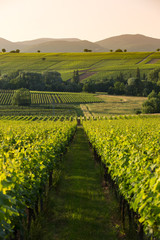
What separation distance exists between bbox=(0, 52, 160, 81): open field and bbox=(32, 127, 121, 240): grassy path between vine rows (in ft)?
430

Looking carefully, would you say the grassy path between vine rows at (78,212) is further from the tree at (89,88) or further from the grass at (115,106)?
the tree at (89,88)

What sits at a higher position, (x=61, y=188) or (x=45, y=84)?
(x=45, y=84)

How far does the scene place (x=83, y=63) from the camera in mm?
171000

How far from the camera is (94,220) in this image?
884 centimetres

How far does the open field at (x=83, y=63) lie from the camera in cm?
15175

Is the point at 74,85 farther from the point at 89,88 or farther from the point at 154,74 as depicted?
the point at 154,74

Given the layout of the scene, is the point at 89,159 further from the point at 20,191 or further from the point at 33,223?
the point at 20,191

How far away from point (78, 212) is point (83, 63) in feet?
551

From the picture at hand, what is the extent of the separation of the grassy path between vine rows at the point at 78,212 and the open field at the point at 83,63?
131m

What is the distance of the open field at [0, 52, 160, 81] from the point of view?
15175cm

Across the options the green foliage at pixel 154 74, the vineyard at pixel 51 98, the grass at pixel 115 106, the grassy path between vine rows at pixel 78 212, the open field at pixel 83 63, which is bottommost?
the grass at pixel 115 106

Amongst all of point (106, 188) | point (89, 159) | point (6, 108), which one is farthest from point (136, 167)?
point (6, 108)

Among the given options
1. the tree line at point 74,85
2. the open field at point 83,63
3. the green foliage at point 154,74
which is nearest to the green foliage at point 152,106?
the tree line at point 74,85

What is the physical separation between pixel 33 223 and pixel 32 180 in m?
1.95
